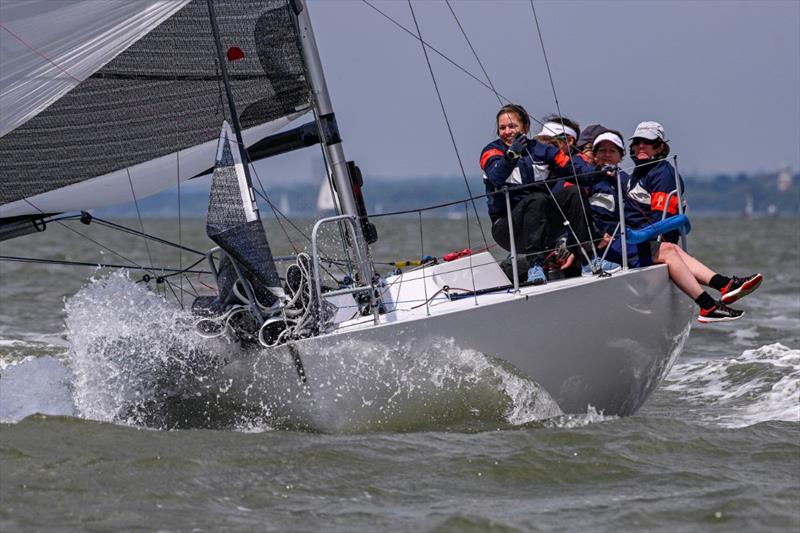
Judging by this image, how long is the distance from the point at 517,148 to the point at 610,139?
2.01 ft

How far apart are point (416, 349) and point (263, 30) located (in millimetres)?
2054

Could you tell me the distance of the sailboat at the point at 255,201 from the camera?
18.3ft

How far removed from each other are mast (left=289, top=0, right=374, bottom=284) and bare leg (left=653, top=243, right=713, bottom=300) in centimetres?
160

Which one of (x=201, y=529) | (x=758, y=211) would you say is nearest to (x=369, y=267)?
(x=201, y=529)

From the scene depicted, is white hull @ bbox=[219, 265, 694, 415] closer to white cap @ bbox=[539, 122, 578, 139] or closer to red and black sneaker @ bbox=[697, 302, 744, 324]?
red and black sneaker @ bbox=[697, 302, 744, 324]

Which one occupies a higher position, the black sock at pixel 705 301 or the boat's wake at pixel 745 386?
the black sock at pixel 705 301

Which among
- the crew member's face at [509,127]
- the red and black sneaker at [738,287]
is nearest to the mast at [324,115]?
the crew member's face at [509,127]

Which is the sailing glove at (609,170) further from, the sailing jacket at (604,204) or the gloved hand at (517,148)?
the gloved hand at (517,148)

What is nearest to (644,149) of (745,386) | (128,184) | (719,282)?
(719,282)

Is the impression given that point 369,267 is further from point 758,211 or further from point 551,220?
point 758,211

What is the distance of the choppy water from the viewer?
4.53m

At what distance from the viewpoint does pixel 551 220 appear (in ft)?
20.1

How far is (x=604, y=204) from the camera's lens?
6188 mm

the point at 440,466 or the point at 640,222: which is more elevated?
the point at 640,222
